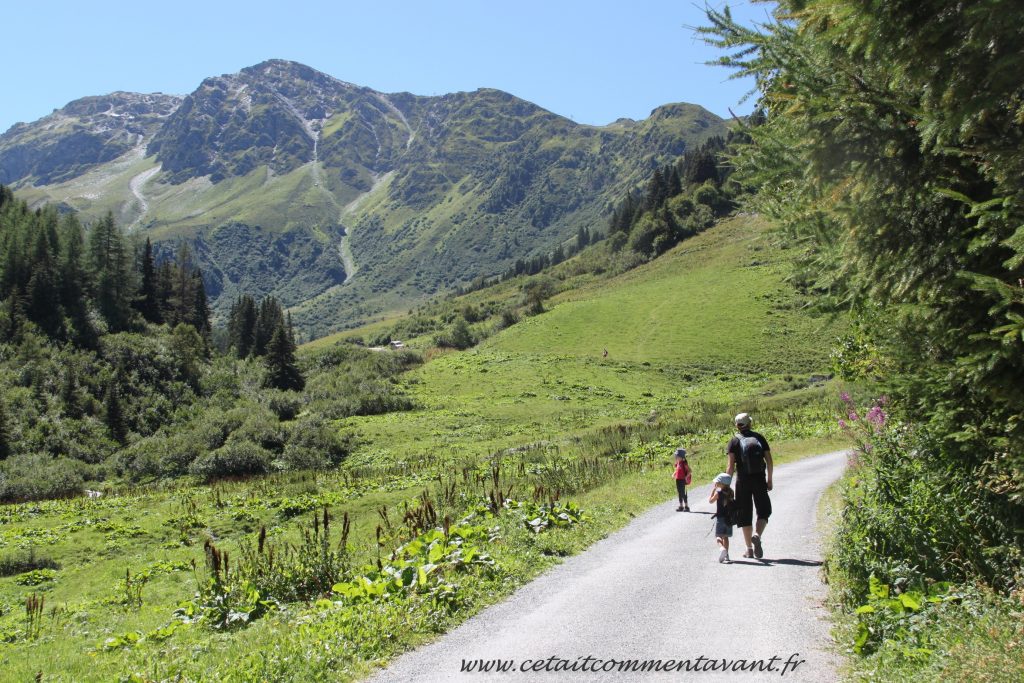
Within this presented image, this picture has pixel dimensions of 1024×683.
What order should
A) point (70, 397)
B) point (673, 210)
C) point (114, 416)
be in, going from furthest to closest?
point (673, 210), point (114, 416), point (70, 397)

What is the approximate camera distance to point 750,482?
10.8 metres

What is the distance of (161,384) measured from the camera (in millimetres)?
62469

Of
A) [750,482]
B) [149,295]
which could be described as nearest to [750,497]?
[750,482]

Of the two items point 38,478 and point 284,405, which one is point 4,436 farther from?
point 284,405

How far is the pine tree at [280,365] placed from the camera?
68756mm

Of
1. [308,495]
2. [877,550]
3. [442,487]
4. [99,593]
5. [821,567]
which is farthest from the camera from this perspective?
[308,495]

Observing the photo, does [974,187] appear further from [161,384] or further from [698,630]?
[161,384]

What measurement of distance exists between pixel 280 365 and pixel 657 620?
6683 cm

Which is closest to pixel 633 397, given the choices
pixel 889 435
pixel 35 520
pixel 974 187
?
pixel 35 520

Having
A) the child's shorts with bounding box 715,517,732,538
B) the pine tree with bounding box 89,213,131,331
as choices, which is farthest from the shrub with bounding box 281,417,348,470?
the pine tree with bounding box 89,213,131,331

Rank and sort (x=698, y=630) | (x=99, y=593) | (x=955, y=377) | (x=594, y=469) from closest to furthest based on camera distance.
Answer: (x=955, y=377) < (x=698, y=630) < (x=99, y=593) < (x=594, y=469)

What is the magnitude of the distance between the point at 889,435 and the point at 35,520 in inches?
1251

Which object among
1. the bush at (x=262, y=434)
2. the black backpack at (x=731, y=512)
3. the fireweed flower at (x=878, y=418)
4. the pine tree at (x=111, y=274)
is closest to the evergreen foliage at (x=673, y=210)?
the pine tree at (x=111, y=274)

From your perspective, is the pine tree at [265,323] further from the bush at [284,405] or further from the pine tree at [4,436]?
the pine tree at [4,436]
